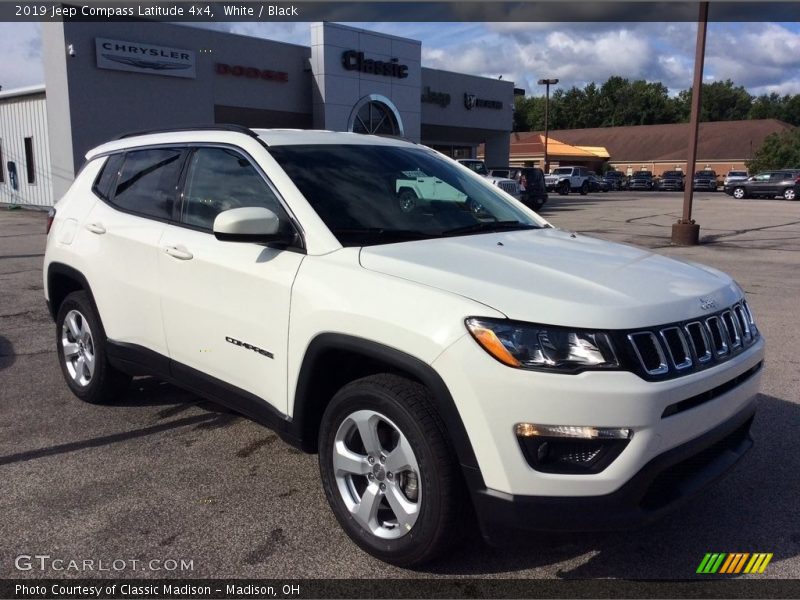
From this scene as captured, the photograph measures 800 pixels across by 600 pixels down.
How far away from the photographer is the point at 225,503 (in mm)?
3627

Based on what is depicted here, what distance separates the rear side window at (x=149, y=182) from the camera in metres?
4.27

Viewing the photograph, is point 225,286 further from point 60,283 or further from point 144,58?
point 144,58

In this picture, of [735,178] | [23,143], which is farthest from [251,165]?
[735,178]

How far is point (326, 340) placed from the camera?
122 inches

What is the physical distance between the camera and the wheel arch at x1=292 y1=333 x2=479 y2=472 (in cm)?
271

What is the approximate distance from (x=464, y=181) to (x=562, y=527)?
2410mm

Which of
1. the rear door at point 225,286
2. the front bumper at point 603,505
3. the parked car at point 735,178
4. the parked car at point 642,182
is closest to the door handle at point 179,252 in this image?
the rear door at point 225,286

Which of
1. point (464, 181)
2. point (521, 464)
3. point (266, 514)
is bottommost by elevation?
point (266, 514)

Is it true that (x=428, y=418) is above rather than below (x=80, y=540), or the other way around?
above

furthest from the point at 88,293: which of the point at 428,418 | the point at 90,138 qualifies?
the point at 90,138

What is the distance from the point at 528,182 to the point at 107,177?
25488 mm

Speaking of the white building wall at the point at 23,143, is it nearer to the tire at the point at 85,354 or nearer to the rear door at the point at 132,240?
the tire at the point at 85,354

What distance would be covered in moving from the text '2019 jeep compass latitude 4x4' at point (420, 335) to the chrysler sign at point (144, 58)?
17.8 metres

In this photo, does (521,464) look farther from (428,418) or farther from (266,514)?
(266,514)
